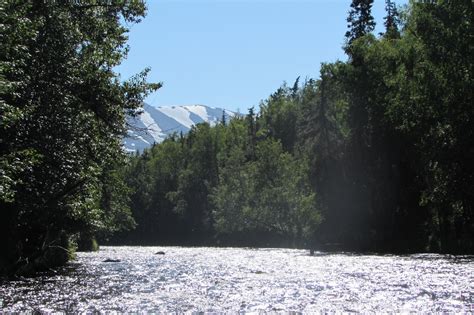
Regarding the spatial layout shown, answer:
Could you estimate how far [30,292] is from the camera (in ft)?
69.9

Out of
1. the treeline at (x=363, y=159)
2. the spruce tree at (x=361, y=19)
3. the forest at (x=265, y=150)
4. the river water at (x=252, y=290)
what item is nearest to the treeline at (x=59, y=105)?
the forest at (x=265, y=150)

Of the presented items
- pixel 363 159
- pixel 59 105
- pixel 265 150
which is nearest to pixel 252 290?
pixel 59 105

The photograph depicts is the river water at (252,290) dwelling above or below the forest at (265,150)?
below

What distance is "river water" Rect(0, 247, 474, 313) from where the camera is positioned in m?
17.7

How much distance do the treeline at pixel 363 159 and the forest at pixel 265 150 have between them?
0.15 metres

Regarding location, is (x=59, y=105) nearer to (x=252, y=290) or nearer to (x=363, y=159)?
(x=252, y=290)

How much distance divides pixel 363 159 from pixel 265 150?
22775 mm

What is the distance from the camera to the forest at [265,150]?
2092 cm

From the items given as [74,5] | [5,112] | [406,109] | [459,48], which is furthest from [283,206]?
[5,112]

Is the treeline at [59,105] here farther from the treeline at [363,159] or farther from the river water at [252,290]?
the treeline at [363,159]

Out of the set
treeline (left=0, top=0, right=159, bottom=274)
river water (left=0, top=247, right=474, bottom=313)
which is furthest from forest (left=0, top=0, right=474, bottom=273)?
river water (left=0, top=247, right=474, bottom=313)

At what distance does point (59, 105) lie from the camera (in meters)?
20.9

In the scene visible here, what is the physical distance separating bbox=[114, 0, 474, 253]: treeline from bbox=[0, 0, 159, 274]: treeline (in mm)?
19399

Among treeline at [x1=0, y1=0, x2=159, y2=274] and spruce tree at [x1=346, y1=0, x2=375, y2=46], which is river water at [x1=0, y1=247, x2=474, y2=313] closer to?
treeline at [x1=0, y1=0, x2=159, y2=274]
